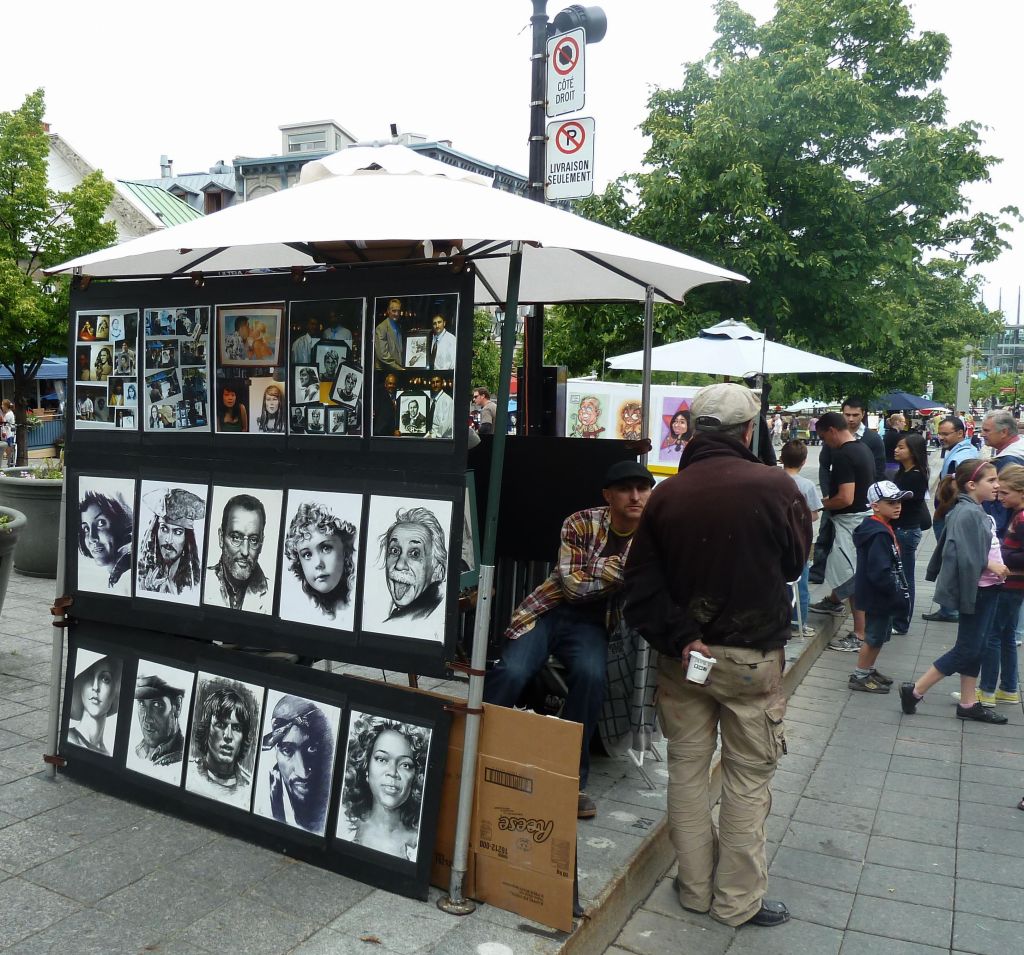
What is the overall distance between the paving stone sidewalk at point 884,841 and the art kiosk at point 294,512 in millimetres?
1057

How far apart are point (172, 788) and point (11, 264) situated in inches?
951

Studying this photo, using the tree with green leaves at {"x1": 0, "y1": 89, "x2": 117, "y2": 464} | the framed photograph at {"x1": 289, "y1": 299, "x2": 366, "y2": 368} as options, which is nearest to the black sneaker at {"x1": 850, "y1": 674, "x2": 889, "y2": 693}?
the framed photograph at {"x1": 289, "y1": 299, "x2": 366, "y2": 368}

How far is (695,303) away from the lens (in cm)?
1323

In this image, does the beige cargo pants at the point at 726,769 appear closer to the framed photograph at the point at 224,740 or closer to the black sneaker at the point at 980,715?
the framed photograph at the point at 224,740

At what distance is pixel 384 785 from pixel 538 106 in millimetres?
4911

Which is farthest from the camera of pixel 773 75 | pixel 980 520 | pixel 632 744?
pixel 773 75

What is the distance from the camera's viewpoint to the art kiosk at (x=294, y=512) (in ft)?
10.6

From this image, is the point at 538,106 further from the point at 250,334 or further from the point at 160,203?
the point at 160,203

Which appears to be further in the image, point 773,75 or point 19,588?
point 773,75

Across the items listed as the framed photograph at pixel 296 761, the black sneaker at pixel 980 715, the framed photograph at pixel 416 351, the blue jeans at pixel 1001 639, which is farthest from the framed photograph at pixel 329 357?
the black sneaker at pixel 980 715

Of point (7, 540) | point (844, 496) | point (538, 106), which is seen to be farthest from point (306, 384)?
point (844, 496)

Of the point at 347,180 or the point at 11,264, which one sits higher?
the point at 11,264

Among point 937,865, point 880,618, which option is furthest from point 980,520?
point 937,865

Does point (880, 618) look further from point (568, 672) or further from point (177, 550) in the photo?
point (177, 550)
